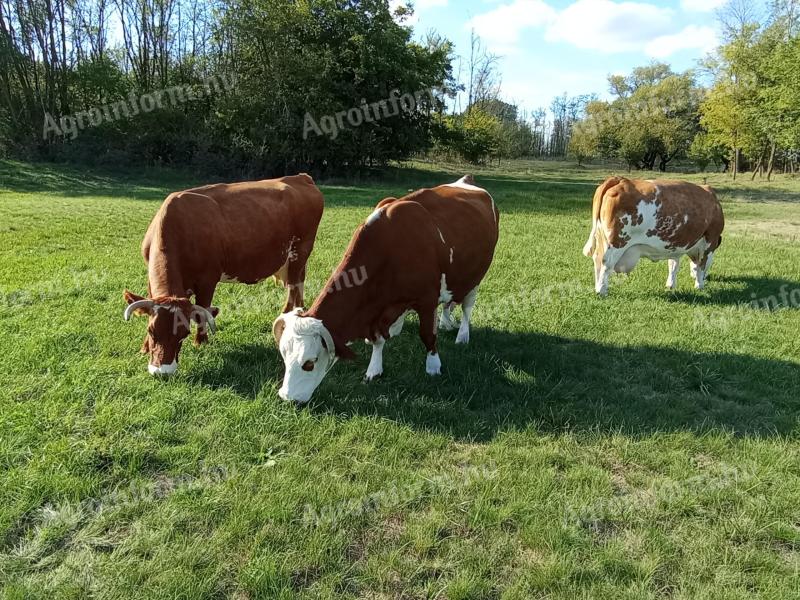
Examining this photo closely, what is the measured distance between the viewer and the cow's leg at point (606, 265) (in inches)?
341

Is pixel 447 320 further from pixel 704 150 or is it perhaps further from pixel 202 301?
pixel 704 150

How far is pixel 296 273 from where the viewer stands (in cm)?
735

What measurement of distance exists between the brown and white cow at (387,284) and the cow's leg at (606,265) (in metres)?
3.34

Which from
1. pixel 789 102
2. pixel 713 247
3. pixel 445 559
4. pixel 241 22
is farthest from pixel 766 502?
pixel 789 102

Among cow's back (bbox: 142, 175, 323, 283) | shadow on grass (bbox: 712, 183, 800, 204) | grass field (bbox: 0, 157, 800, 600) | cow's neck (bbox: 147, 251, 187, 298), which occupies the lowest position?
grass field (bbox: 0, 157, 800, 600)

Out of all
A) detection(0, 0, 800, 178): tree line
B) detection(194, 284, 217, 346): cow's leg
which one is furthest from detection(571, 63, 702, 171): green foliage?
detection(194, 284, 217, 346): cow's leg

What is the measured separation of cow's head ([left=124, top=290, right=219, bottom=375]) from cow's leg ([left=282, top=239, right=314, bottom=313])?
226cm

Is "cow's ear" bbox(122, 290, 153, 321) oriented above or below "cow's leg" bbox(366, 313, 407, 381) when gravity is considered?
above

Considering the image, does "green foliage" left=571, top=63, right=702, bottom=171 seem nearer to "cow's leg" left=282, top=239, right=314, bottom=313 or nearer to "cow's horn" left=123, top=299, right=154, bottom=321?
"cow's leg" left=282, top=239, right=314, bottom=313

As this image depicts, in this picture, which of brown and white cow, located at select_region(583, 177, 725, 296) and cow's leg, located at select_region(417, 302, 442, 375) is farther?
brown and white cow, located at select_region(583, 177, 725, 296)

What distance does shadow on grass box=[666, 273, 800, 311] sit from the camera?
8336 millimetres

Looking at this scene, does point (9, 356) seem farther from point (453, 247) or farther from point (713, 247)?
point (713, 247)

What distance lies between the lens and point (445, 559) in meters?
3.14

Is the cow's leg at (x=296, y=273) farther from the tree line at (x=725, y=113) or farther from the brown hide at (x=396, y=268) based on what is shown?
the tree line at (x=725, y=113)
